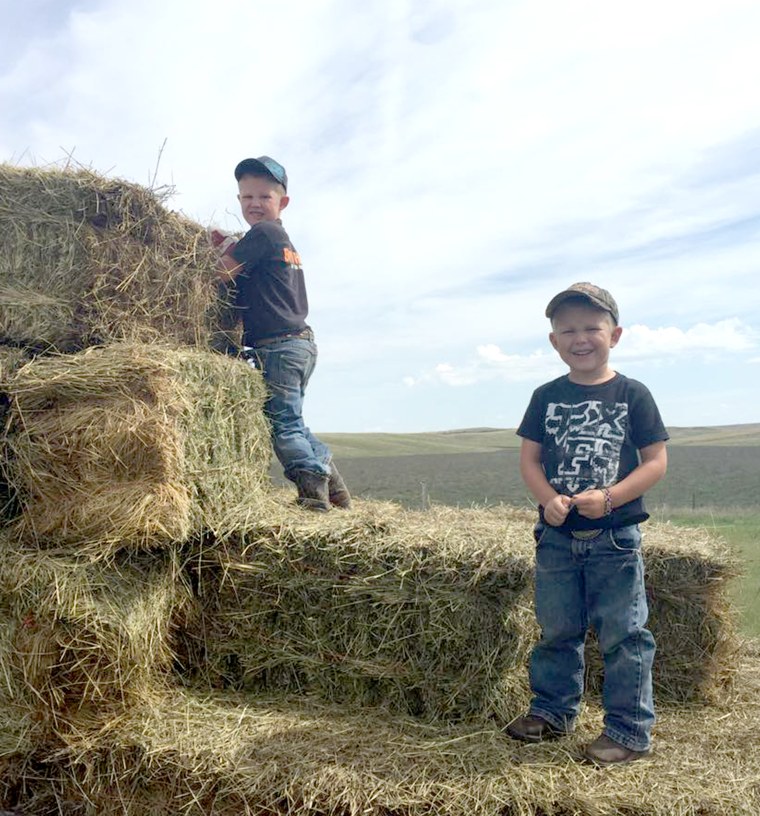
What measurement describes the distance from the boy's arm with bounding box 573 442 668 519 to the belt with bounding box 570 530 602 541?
11 centimetres

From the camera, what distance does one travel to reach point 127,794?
3408 mm

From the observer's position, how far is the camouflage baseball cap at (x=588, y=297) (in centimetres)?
344

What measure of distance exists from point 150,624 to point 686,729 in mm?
2721

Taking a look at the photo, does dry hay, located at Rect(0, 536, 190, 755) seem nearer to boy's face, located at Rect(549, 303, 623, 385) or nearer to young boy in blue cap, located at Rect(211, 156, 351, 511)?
young boy in blue cap, located at Rect(211, 156, 351, 511)

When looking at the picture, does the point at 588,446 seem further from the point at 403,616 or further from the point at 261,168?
the point at 261,168

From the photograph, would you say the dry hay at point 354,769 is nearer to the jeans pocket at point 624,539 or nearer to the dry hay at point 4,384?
the jeans pocket at point 624,539

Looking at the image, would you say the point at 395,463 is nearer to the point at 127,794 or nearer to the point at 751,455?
the point at 751,455

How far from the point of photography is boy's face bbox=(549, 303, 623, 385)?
11.4 ft

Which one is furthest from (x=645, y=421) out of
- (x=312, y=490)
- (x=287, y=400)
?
(x=287, y=400)

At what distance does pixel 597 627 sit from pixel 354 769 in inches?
49.6

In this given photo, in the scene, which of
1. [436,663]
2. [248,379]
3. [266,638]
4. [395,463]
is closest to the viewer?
[436,663]

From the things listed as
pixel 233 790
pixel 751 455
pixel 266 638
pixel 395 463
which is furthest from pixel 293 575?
pixel 751 455

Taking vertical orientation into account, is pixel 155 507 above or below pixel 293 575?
above

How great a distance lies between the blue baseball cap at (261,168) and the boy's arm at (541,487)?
100 inches
